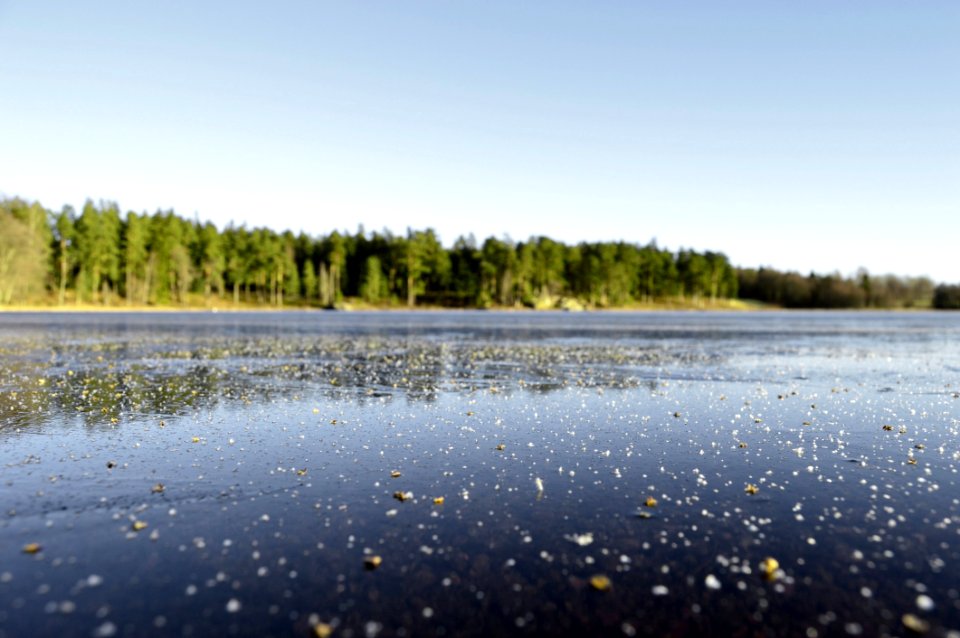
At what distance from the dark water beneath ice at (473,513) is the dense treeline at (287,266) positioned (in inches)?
4485

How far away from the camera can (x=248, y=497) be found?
10.8 metres

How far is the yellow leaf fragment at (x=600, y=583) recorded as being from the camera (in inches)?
300

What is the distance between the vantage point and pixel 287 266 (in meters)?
159

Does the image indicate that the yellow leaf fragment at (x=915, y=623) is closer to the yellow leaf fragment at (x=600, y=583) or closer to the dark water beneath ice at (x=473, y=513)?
the dark water beneath ice at (x=473, y=513)

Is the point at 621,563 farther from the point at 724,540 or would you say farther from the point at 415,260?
the point at 415,260

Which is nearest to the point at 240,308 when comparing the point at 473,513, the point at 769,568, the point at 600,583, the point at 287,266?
the point at 287,266

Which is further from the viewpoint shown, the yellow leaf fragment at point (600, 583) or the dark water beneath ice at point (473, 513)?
the yellow leaf fragment at point (600, 583)

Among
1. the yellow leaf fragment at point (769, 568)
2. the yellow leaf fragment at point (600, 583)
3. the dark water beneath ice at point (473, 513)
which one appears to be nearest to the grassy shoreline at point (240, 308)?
the dark water beneath ice at point (473, 513)

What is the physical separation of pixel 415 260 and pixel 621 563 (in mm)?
159490

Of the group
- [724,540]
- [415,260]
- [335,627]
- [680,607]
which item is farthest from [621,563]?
[415,260]

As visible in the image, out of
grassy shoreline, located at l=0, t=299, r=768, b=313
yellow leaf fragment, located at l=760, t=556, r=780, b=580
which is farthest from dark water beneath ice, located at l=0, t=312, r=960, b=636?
grassy shoreline, located at l=0, t=299, r=768, b=313

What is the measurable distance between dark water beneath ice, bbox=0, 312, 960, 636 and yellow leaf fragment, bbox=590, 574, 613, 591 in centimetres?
5

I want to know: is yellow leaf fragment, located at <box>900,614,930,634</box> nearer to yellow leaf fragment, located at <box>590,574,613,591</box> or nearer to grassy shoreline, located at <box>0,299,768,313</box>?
yellow leaf fragment, located at <box>590,574,613,591</box>

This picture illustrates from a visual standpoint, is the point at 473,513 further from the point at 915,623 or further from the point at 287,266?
the point at 287,266
